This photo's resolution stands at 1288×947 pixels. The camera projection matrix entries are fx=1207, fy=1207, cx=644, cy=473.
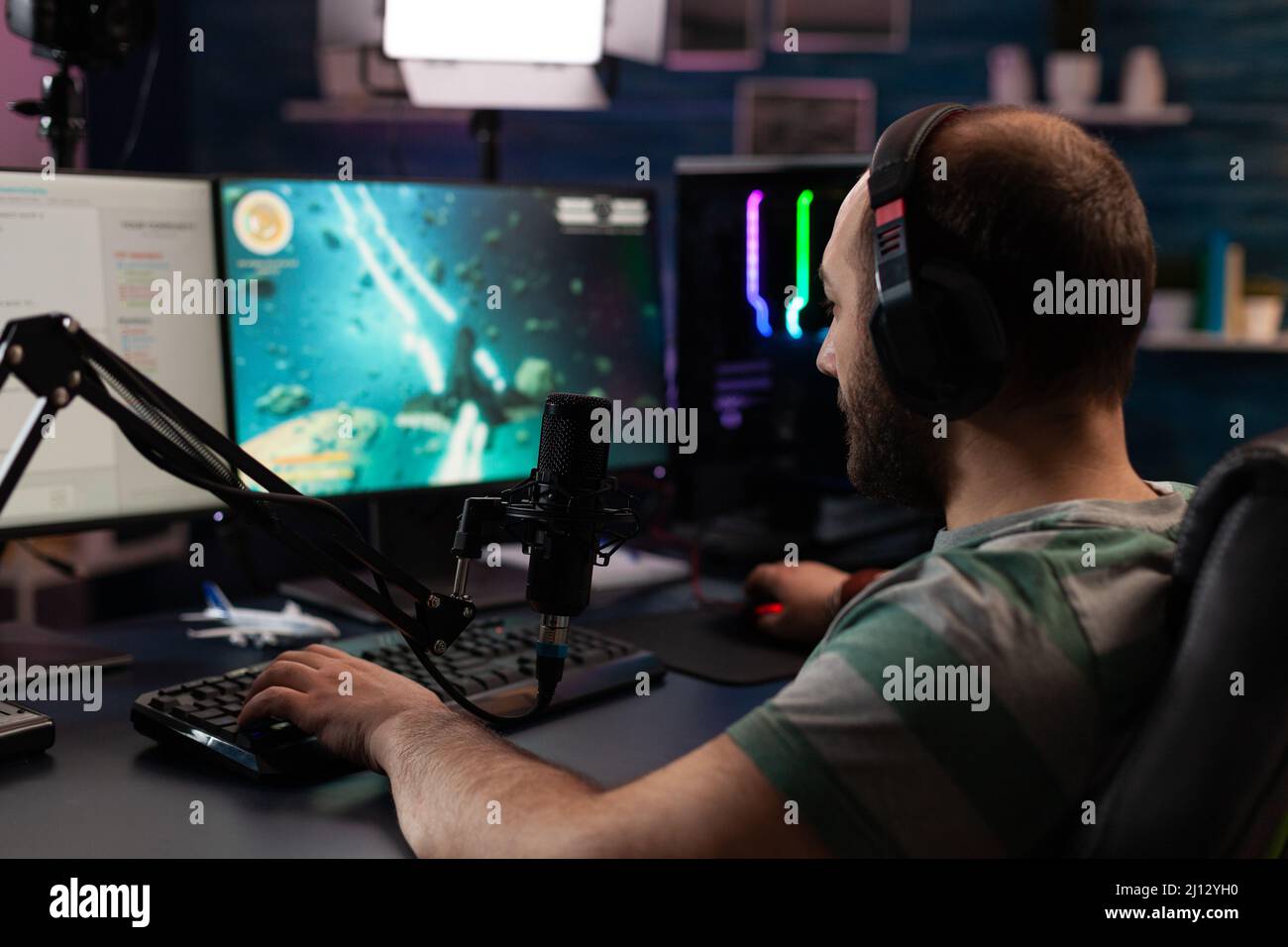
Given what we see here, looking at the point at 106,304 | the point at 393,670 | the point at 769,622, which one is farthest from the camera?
the point at 769,622

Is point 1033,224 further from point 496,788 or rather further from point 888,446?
point 496,788

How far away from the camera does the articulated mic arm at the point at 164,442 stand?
73 cm

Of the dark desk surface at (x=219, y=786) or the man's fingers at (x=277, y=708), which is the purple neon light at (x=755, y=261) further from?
the man's fingers at (x=277, y=708)

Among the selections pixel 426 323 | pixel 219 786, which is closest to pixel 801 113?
pixel 426 323

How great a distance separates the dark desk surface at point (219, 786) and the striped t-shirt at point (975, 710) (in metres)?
0.31

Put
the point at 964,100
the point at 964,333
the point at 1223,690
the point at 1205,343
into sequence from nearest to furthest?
the point at 1223,690, the point at 964,333, the point at 1205,343, the point at 964,100

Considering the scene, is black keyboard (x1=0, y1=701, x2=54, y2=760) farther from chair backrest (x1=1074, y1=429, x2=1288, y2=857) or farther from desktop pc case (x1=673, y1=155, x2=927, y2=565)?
desktop pc case (x1=673, y1=155, x2=927, y2=565)

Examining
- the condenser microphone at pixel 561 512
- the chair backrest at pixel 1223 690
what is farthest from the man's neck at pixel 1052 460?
the condenser microphone at pixel 561 512

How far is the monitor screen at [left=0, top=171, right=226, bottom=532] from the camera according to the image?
124cm

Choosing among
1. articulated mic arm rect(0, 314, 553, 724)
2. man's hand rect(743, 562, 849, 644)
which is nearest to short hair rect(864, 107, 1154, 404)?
articulated mic arm rect(0, 314, 553, 724)

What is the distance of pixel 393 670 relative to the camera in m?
1.13

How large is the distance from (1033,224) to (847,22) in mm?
3049
